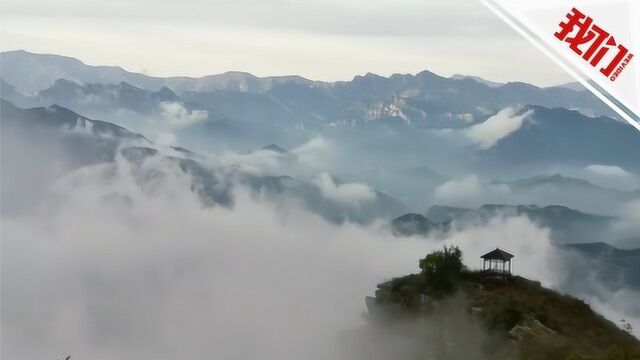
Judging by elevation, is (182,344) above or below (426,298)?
below

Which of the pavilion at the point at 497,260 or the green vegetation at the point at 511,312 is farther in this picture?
the pavilion at the point at 497,260

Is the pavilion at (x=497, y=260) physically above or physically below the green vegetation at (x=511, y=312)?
above

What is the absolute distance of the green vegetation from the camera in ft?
106

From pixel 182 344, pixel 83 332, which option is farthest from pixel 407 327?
pixel 83 332

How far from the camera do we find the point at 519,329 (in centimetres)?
3419

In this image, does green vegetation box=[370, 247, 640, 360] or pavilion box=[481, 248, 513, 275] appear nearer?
green vegetation box=[370, 247, 640, 360]

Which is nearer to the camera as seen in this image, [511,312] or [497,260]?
[511,312]

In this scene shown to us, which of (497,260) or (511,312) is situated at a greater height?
(497,260)

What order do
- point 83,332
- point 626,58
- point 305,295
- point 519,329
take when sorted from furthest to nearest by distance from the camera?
point 83,332 → point 305,295 → point 519,329 → point 626,58

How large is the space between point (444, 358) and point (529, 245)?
123m

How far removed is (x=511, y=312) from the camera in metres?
35.3

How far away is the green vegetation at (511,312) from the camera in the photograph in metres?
32.3

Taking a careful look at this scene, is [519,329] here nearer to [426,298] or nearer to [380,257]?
[426,298]

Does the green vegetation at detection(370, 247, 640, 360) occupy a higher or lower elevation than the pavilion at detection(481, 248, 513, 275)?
lower
